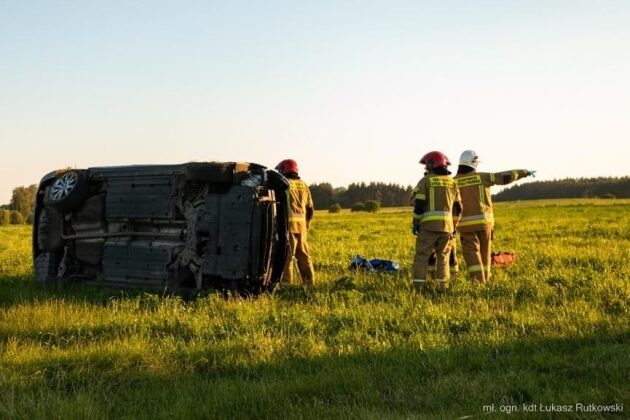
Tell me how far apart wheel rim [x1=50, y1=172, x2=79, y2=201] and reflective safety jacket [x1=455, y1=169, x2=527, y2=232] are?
6.34m

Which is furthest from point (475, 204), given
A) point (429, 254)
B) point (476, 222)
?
point (429, 254)

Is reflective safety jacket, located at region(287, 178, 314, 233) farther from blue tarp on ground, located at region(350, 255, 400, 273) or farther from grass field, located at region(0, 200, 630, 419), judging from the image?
blue tarp on ground, located at region(350, 255, 400, 273)

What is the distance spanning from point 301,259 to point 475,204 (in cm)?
308

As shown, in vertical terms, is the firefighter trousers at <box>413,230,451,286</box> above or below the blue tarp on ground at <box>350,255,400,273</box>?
above

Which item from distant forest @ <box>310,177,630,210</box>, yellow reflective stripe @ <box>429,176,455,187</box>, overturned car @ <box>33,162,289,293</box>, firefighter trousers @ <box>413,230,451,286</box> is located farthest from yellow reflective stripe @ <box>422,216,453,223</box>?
distant forest @ <box>310,177,630,210</box>

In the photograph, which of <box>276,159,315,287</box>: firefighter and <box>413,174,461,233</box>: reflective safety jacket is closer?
<box>413,174,461,233</box>: reflective safety jacket

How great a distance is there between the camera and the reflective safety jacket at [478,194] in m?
9.76

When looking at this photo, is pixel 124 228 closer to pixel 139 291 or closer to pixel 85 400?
pixel 139 291

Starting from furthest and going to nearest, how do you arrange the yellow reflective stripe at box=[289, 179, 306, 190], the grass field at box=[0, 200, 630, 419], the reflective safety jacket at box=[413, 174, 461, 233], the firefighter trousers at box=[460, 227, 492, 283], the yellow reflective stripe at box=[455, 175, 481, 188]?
the yellow reflective stripe at box=[289, 179, 306, 190] < the yellow reflective stripe at box=[455, 175, 481, 188] < the firefighter trousers at box=[460, 227, 492, 283] < the reflective safety jacket at box=[413, 174, 461, 233] < the grass field at box=[0, 200, 630, 419]

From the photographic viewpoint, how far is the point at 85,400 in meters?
4.18

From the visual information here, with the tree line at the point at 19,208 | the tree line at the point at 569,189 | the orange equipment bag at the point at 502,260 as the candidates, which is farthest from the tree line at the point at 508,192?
the orange equipment bag at the point at 502,260

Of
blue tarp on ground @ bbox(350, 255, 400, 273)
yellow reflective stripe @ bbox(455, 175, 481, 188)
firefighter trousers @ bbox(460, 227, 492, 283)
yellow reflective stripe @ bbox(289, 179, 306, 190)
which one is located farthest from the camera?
blue tarp on ground @ bbox(350, 255, 400, 273)

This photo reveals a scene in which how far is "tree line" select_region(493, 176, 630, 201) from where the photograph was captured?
86438 mm

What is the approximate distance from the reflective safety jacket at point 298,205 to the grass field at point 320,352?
1.31 metres
